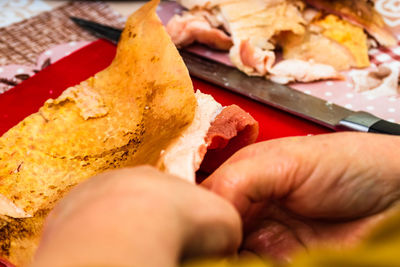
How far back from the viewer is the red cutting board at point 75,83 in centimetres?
154

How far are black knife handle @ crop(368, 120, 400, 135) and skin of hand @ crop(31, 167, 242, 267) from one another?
0.80m

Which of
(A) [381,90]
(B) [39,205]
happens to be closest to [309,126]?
(A) [381,90]

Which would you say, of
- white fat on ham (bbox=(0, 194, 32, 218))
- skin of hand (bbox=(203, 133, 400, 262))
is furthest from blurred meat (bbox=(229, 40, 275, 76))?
white fat on ham (bbox=(0, 194, 32, 218))

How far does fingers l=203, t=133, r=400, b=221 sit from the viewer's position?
0.86 m

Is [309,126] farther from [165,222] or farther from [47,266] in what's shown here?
[47,266]

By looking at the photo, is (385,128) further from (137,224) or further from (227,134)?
(137,224)

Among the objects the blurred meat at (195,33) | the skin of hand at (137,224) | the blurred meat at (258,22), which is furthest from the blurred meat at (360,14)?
the skin of hand at (137,224)

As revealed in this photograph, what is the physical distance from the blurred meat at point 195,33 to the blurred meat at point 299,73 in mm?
282

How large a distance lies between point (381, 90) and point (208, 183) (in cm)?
108

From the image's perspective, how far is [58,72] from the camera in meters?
1.74

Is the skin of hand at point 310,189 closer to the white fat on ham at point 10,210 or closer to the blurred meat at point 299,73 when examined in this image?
the white fat on ham at point 10,210

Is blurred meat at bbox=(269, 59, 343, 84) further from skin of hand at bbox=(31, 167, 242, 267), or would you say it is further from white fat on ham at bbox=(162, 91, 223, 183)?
skin of hand at bbox=(31, 167, 242, 267)

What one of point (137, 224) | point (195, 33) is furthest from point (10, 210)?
point (195, 33)

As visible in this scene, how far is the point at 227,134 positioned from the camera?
3.67 feet
